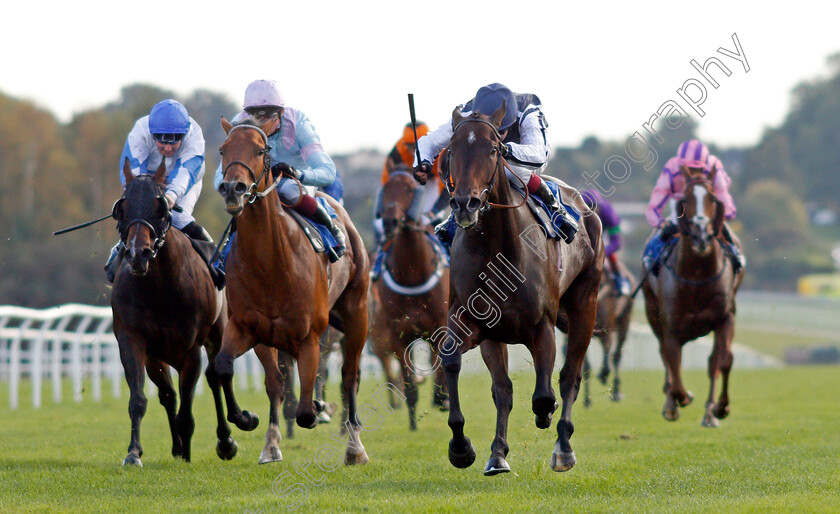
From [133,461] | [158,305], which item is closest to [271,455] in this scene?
[133,461]

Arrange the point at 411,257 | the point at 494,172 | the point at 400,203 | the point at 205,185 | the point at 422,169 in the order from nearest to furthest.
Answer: the point at 494,172, the point at 422,169, the point at 400,203, the point at 411,257, the point at 205,185

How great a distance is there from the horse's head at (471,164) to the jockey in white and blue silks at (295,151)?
1.08m

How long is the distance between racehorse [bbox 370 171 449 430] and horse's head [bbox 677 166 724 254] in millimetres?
2016

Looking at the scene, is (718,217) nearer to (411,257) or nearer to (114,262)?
(411,257)

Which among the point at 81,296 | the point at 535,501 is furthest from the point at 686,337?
the point at 81,296

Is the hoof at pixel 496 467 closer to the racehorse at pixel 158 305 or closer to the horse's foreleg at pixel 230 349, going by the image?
the horse's foreleg at pixel 230 349

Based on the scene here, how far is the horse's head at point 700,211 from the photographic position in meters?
9.27

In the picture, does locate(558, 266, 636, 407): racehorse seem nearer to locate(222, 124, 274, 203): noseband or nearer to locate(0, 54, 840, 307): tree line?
locate(0, 54, 840, 307): tree line

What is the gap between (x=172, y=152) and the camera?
24.1ft

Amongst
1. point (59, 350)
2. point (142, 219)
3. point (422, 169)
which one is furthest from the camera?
point (59, 350)

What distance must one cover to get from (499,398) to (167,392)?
2578 millimetres

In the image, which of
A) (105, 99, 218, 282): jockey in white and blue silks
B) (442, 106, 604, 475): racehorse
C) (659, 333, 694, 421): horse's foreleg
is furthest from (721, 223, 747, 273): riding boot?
(105, 99, 218, 282): jockey in white and blue silks

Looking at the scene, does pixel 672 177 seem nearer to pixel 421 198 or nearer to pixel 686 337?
pixel 686 337

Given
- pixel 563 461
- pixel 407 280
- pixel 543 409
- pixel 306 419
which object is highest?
pixel 407 280
